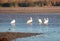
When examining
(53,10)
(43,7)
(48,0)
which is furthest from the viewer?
(48,0)

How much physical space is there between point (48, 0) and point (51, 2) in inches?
36.6

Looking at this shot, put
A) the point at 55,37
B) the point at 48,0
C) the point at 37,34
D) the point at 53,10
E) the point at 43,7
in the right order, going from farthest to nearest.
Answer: the point at 48,0 → the point at 43,7 → the point at 53,10 → the point at 37,34 → the point at 55,37

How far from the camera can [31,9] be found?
35188 millimetres

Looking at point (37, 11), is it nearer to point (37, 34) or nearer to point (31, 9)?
point (31, 9)

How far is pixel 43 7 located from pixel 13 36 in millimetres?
21020

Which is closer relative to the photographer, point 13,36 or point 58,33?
point 13,36

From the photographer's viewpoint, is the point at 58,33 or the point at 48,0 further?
the point at 48,0

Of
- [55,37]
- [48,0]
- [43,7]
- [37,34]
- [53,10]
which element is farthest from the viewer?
[48,0]

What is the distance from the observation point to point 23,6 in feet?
121

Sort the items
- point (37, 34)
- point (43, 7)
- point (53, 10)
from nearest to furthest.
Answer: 1. point (37, 34)
2. point (53, 10)
3. point (43, 7)

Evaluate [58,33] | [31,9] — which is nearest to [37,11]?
[31,9]

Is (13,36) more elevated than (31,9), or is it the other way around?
(13,36)

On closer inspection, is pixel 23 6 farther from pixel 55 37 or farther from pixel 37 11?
pixel 55 37

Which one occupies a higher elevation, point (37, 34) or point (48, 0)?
point (37, 34)
